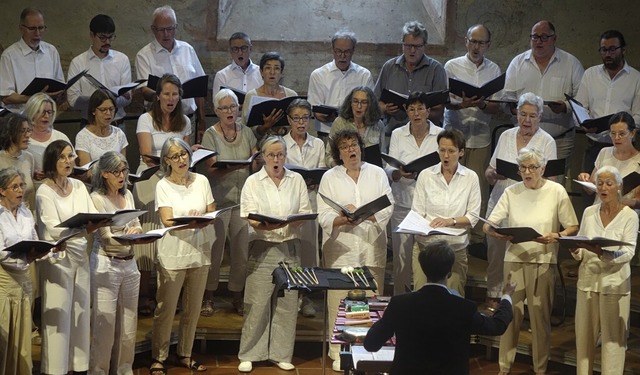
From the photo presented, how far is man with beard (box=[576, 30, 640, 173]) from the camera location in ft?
26.5

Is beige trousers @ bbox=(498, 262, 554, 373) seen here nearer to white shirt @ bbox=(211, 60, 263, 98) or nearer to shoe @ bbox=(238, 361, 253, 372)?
shoe @ bbox=(238, 361, 253, 372)

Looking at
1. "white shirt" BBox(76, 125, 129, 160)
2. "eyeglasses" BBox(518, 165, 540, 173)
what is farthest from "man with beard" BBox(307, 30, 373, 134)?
"eyeglasses" BBox(518, 165, 540, 173)

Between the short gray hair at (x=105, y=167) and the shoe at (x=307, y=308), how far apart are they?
1.96 m

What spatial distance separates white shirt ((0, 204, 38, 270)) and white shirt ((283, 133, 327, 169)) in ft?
6.96

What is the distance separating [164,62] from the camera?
861cm

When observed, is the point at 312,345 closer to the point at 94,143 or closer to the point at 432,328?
the point at 94,143

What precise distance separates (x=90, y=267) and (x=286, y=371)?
161 cm

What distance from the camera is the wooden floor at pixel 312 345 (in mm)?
7363

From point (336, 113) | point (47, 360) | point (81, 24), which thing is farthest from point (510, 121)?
point (47, 360)

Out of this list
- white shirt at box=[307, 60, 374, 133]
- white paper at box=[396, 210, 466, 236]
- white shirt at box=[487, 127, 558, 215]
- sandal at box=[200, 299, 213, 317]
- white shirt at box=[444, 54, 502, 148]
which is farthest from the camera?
white shirt at box=[307, 60, 374, 133]

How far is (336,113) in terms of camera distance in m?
8.04

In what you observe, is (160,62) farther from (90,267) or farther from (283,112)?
(90,267)

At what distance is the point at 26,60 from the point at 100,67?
55cm

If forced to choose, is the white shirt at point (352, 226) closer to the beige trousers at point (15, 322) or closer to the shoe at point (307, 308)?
the shoe at point (307, 308)
